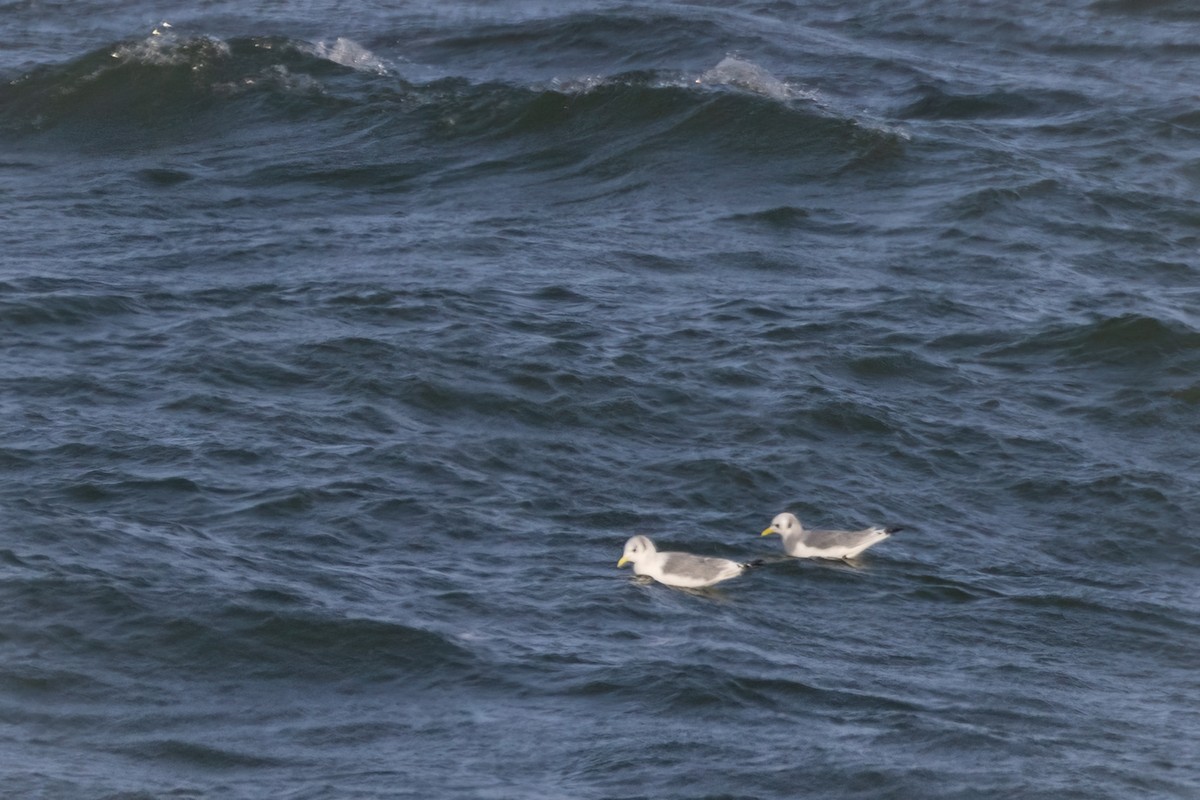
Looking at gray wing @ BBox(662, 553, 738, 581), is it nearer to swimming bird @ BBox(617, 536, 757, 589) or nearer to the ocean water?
swimming bird @ BBox(617, 536, 757, 589)

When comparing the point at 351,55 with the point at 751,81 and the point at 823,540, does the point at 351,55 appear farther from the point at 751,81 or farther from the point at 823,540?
the point at 823,540

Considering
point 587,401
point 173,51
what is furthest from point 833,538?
point 173,51

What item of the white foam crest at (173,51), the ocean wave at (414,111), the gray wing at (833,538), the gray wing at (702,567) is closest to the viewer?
the gray wing at (702,567)

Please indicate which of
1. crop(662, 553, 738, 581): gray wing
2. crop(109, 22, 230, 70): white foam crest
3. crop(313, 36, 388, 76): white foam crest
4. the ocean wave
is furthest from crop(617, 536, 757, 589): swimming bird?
crop(109, 22, 230, 70): white foam crest

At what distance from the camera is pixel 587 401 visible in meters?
15.9

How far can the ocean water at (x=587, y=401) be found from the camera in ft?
35.8

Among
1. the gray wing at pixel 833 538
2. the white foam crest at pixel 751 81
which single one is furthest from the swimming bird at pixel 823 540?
the white foam crest at pixel 751 81

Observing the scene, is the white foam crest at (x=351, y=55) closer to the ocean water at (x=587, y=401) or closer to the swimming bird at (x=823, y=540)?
the ocean water at (x=587, y=401)

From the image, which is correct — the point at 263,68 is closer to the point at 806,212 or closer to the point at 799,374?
the point at 806,212

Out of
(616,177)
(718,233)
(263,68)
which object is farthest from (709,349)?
(263,68)

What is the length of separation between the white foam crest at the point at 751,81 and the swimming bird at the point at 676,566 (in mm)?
11474

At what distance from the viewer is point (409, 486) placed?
46.5ft

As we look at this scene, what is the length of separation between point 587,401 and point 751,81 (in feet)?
30.2

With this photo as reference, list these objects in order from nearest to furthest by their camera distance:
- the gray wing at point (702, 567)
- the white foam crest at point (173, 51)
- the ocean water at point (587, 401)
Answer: the ocean water at point (587, 401)
the gray wing at point (702, 567)
the white foam crest at point (173, 51)
